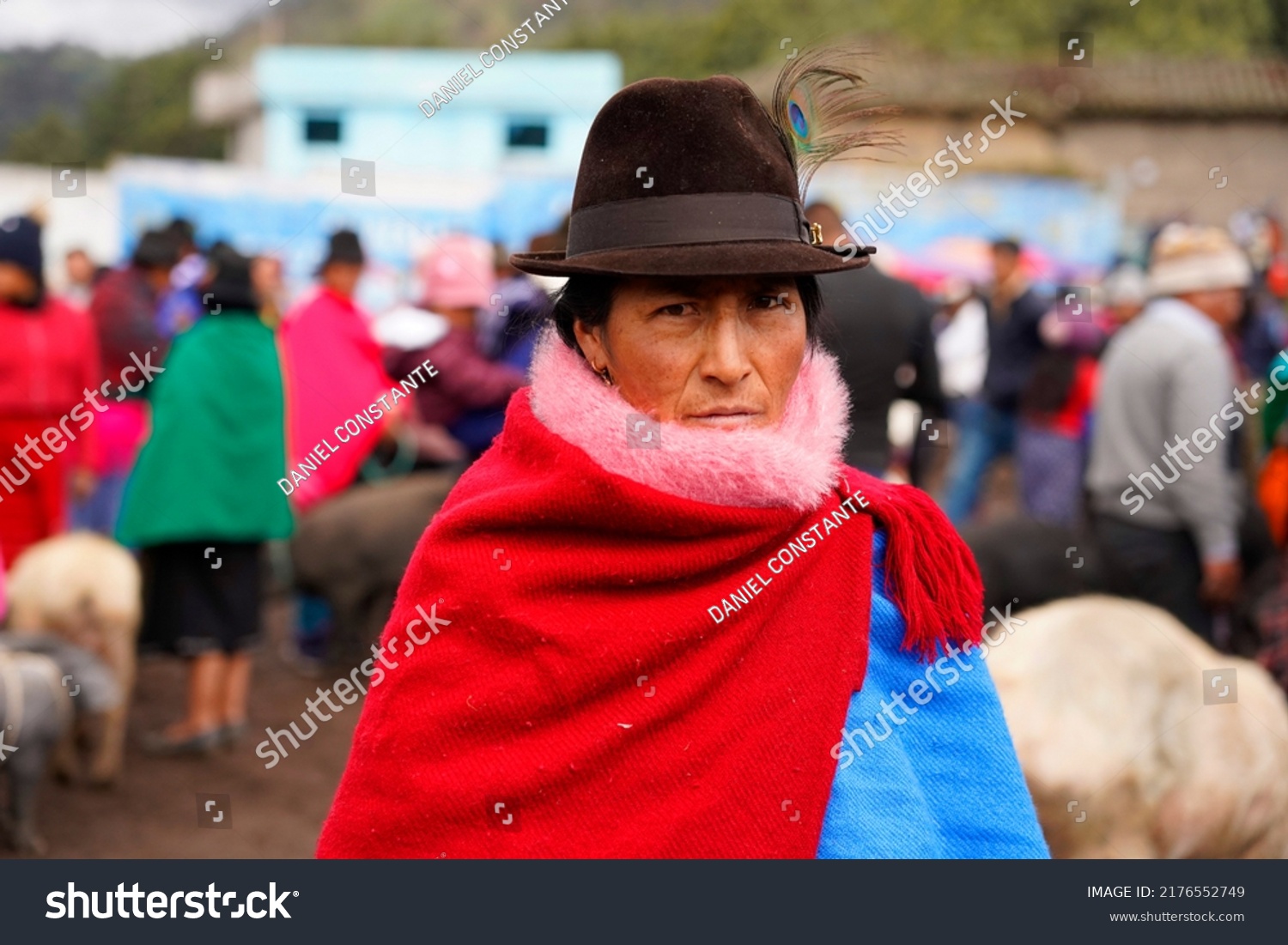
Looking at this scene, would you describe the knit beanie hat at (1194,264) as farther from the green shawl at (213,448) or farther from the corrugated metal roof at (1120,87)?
the corrugated metal roof at (1120,87)

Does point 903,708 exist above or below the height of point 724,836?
above

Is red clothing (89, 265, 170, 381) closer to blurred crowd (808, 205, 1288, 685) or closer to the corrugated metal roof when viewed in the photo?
blurred crowd (808, 205, 1288, 685)

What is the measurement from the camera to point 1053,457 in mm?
7898

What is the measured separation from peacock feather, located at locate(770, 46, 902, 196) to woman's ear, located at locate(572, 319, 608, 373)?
383 millimetres

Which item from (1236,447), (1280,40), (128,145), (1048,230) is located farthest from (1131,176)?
(128,145)

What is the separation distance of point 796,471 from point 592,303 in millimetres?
376

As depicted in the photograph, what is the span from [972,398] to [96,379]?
211 inches

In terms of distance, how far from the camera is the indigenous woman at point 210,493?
616 centimetres

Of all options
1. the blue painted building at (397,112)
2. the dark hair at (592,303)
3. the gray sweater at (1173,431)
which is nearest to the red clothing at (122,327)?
the gray sweater at (1173,431)

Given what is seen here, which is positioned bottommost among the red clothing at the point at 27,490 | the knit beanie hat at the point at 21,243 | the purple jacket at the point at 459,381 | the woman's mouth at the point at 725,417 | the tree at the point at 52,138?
the red clothing at the point at 27,490

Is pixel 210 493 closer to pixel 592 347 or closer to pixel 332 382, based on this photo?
pixel 332 382

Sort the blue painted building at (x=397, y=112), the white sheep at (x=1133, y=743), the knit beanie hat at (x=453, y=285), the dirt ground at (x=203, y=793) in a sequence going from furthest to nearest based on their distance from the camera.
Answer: the blue painted building at (x=397, y=112) → the knit beanie hat at (x=453, y=285) → the dirt ground at (x=203, y=793) → the white sheep at (x=1133, y=743)

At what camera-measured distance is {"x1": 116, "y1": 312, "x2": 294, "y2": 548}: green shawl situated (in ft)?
20.2

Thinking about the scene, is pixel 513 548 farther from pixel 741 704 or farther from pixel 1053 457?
pixel 1053 457
